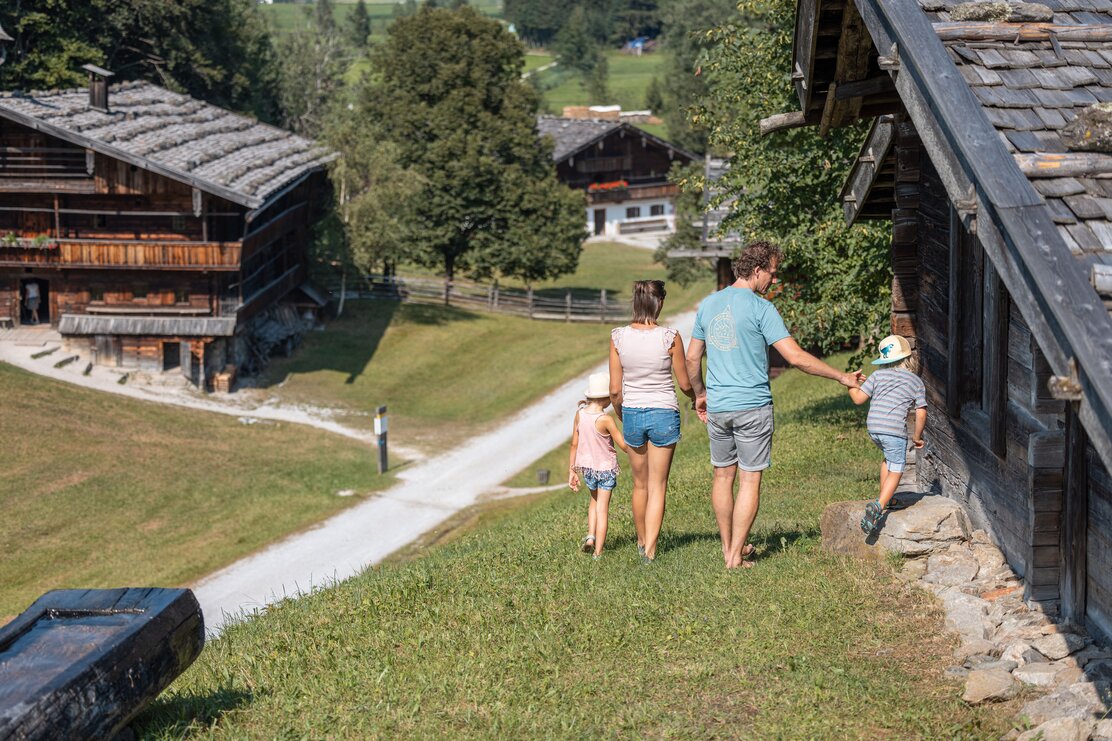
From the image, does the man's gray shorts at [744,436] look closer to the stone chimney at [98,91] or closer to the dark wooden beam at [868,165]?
the dark wooden beam at [868,165]

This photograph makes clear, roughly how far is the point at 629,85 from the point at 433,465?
87.7 metres

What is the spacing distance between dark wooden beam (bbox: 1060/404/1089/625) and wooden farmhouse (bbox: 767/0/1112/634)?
14mm

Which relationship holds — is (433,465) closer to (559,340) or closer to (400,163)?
(559,340)

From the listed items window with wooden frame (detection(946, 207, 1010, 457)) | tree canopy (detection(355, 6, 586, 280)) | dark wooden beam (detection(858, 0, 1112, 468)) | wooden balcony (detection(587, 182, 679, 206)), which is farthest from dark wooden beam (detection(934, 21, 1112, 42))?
wooden balcony (detection(587, 182, 679, 206))

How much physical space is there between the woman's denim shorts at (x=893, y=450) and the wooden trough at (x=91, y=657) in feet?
16.4

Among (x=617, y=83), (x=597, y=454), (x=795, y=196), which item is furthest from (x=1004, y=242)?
(x=617, y=83)

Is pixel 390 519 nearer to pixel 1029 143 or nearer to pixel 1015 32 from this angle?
pixel 1015 32

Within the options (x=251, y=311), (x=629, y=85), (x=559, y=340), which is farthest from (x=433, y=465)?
(x=629, y=85)

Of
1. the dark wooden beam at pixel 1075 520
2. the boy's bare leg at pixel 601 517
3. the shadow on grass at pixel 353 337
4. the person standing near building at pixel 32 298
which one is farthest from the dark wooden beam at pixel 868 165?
the person standing near building at pixel 32 298

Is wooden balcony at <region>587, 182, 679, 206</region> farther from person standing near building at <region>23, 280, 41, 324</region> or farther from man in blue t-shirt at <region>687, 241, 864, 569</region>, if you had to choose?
man in blue t-shirt at <region>687, 241, 864, 569</region>

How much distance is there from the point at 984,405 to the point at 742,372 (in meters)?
1.87

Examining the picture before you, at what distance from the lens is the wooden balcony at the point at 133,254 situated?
33469mm

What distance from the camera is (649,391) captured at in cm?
991

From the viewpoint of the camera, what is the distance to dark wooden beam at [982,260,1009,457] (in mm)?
8812
